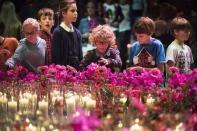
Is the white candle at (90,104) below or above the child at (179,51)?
below

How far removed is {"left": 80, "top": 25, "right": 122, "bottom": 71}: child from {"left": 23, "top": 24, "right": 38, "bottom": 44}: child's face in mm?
537

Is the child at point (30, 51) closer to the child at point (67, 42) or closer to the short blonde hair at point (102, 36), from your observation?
the child at point (67, 42)

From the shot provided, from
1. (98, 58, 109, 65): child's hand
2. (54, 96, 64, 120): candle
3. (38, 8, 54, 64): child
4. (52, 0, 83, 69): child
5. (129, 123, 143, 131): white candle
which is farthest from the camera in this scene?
(38, 8, 54, 64): child

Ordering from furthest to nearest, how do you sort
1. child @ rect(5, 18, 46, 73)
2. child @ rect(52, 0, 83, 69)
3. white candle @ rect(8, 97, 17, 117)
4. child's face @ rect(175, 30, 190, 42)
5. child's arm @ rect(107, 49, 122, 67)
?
child's face @ rect(175, 30, 190, 42) < child @ rect(52, 0, 83, 69) < child @ rect(5, 18, 46, 73) < child's arm @ rect(107, 49, 122, 67) < white candle @ rect(8, 97, 17, 117)

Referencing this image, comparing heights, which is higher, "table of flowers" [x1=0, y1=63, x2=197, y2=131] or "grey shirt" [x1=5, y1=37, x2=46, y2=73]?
"grey shirt" [x1=5, y1=37, x2=46, y2=73]

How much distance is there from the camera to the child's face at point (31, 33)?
6.06 meters

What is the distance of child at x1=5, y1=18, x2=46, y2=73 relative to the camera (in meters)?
6.06

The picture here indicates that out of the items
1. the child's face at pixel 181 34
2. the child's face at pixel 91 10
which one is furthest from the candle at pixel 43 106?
the child's face at pixel 91 10

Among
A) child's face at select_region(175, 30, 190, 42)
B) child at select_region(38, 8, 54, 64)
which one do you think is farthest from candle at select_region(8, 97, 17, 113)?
child's face at select_region(175, 30, 190, 42)

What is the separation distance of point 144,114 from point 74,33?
3072 mm

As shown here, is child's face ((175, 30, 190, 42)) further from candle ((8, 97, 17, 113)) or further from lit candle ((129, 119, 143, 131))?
lit candle ((129, 119, 143, 131))

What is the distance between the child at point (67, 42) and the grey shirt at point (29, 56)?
0.47 ft

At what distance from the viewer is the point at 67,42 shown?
6.20m

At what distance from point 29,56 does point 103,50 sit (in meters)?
0.74
